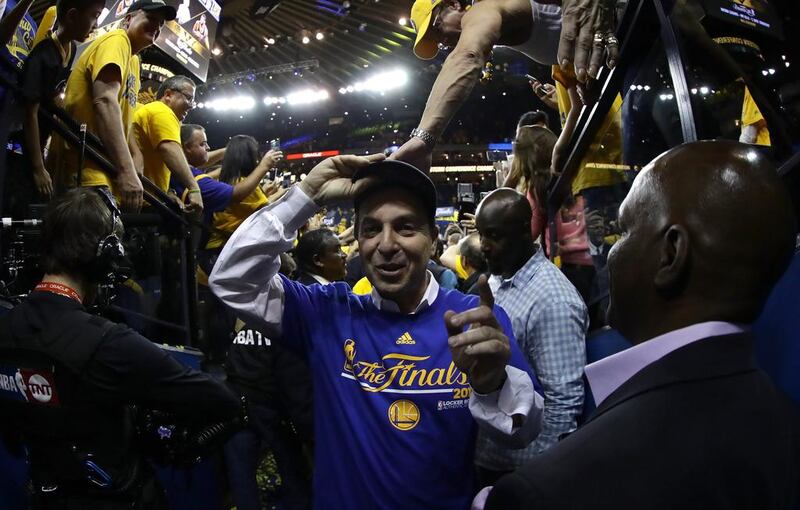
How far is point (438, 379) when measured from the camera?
1496 millimetres

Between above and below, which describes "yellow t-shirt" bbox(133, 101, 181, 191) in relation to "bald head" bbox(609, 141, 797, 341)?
above

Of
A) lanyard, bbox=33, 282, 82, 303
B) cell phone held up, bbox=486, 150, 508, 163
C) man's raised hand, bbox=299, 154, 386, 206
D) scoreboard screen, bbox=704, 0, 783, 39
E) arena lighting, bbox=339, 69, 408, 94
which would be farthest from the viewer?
arena lighting, bbox=339, 69, 408, 94

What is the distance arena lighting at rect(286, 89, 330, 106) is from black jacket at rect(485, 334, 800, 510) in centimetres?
2568

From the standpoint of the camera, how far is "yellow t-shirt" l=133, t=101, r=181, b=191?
4.18 metres

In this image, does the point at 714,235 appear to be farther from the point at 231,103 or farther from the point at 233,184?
the point at 231,103

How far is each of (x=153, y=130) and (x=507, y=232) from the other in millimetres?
2965

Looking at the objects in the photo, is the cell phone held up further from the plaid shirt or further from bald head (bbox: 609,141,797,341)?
bald head (bbox: 609,141,797,341)

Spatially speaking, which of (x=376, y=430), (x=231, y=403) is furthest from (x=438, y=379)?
(x=231, y=403)

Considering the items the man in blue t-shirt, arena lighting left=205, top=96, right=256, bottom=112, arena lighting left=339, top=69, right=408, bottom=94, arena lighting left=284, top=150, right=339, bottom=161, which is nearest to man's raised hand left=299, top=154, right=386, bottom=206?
the man in blue t-shirt

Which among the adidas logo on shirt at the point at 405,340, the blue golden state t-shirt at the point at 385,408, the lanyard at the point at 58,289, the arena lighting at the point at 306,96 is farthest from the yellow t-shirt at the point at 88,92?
the arena lighting at the point at 306,96

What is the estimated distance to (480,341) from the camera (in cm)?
118

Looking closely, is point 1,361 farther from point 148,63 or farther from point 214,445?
point 148,63

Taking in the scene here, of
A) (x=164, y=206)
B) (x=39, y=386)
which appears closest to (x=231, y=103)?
(x=164, y=206)

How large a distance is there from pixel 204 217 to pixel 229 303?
3.44m
